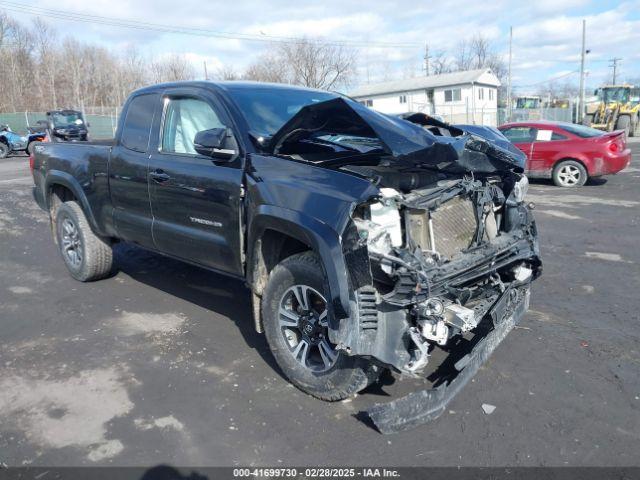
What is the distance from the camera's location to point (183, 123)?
177 inches

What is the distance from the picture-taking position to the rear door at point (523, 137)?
12.7 meters

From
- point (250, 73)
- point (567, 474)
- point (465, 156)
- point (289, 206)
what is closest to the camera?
point (567, 474)

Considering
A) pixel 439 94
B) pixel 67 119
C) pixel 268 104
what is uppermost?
pixel 439 94

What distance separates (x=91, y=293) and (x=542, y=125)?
11.0m

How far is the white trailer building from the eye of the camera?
166ft

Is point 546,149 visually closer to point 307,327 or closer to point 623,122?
point 307,327

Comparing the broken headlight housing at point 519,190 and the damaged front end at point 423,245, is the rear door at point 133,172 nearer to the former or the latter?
the damaged front end at point 423,245

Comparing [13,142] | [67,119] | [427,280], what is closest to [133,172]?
[427,280]

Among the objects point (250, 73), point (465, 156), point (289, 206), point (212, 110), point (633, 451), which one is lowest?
point (633, 451)

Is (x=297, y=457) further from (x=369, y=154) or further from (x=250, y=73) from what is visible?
(x=250, y=73)

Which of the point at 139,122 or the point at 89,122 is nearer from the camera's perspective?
the point at 139,122

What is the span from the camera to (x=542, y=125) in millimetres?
12836

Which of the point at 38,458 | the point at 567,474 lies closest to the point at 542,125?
the point at 567,474

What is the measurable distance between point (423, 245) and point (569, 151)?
10392 millimetres
